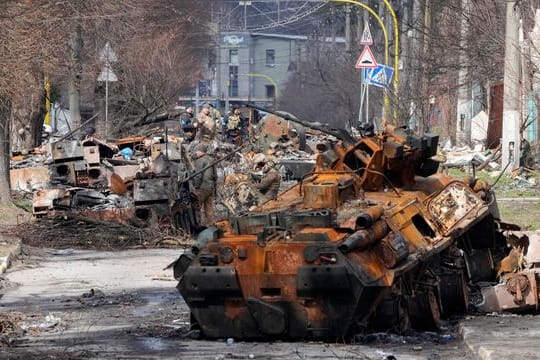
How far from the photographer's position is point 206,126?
31.1 metres

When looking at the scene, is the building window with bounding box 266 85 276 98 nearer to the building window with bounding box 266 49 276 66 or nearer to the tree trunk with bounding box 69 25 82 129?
the building window with bounding box 266 49 276 66

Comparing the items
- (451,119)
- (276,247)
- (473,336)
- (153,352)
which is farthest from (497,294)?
(451,119)

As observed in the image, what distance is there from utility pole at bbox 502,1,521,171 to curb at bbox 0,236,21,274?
38.8 ft

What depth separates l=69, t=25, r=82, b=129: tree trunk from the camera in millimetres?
36312

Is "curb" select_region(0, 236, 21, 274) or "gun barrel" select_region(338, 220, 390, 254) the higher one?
"gun barrel" select_region(338, 220, 390, 254)

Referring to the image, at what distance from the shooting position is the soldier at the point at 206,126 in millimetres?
28812

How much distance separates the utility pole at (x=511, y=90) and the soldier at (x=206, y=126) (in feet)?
21.3

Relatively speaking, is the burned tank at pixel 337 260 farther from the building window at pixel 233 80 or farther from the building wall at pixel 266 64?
the building window at pixel 233 80

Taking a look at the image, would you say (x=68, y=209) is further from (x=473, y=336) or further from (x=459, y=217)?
(x=473, y=336)

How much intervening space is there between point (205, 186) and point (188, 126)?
59.5 feet

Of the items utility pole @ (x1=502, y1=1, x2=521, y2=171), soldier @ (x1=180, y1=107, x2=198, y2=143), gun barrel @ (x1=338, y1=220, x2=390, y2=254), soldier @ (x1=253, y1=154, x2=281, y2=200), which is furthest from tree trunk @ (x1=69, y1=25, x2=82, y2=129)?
gun barrel @ (x1=338, y1=220, x2=390, y2=254)

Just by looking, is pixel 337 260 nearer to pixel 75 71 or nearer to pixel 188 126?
pixel 75 71

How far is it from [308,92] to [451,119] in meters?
47.6

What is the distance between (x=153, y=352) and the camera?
1190 centimetres
